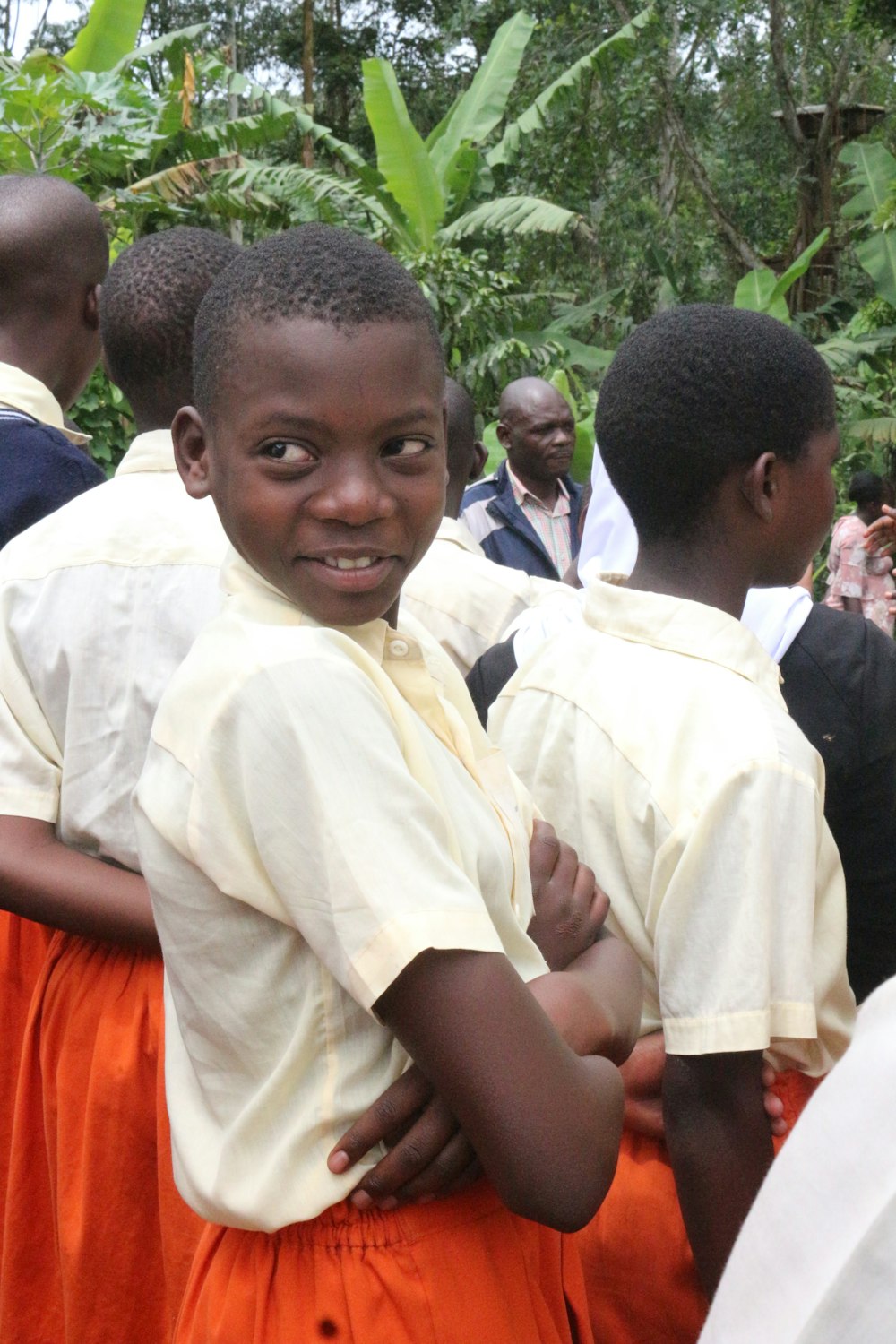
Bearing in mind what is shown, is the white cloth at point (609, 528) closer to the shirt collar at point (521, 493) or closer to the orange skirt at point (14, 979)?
the orange skirt at point (14, 979)

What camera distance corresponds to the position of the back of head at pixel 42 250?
8.37 feet

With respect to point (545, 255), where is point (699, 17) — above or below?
above

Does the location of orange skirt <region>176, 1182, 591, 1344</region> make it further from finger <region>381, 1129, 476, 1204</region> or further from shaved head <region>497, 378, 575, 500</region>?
shaved head <region>497, 378, 575, 500</region>

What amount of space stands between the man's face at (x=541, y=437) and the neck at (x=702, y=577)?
427 centimetres

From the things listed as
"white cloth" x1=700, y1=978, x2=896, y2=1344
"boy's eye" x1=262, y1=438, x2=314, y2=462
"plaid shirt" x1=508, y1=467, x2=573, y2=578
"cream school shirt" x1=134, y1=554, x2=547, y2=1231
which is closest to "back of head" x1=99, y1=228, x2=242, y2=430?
"boy's eye" x1=262, y1=438, x2=314, y2=462

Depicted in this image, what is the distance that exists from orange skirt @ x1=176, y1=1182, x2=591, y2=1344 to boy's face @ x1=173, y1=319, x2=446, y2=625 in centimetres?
57

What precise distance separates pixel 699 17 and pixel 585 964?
16.3 m

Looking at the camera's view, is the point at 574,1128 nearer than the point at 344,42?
Yes

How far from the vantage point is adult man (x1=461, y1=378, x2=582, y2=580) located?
19.8 ft

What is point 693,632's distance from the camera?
1775 millimetres

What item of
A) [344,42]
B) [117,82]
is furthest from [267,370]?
[344,42]

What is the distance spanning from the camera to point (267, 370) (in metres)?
1.31

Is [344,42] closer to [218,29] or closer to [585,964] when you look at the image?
[218,29]

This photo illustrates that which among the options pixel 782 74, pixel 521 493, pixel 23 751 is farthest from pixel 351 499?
pixel 782 74
